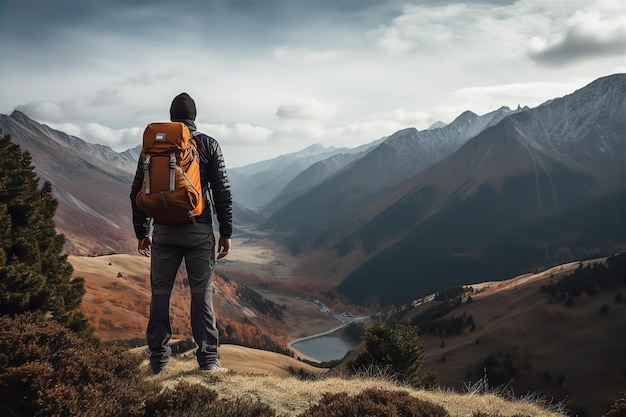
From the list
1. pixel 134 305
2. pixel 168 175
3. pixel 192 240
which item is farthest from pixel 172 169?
pixel 134 305

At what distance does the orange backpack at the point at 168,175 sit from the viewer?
240 inches

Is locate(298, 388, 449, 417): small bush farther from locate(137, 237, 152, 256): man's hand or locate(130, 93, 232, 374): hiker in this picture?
locate(137, 237, 152, 256): man's hand

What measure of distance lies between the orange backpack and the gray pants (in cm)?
58

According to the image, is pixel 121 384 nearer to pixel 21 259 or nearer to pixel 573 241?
pixel 21 259

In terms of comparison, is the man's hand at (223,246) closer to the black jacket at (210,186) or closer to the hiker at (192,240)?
the hiker at (192,240)

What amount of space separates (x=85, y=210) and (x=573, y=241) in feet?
807

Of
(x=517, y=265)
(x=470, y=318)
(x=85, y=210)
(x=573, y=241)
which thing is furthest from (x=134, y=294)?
(x=573, y=241)

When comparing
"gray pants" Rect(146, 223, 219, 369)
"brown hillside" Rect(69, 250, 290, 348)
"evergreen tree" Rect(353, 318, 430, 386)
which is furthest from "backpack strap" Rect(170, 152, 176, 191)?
"brown hillside" Rect(69, 250, 290, 348)

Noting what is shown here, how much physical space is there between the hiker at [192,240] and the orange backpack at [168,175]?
1.71 ft

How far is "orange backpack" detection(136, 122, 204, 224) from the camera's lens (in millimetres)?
6105

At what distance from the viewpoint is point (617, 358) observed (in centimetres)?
4750

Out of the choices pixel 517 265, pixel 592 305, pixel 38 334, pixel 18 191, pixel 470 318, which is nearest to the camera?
pixel 38 334

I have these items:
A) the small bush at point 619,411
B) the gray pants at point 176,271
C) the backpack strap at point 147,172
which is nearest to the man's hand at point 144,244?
the gray pants at point 176,271

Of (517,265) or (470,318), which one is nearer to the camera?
(470,318)
